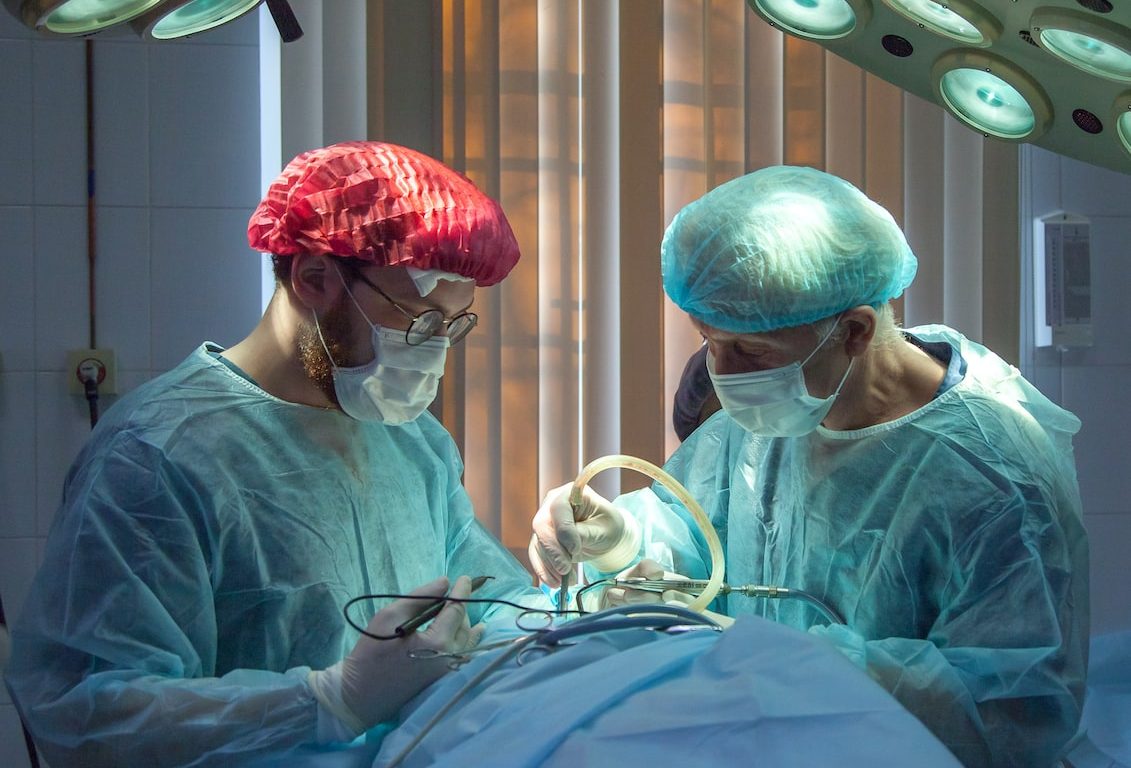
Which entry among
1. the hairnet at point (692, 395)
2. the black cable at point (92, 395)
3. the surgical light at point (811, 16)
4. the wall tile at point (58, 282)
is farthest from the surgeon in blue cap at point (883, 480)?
the wall tile at point (58, 282)

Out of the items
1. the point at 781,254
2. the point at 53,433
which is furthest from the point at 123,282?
the point at 781,254

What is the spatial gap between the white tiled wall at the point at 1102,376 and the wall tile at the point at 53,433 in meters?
2.15

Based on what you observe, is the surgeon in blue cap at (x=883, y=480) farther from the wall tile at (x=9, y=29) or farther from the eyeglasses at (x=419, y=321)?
the wall tile at (x=9, y=29)

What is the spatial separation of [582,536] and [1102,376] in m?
1.59

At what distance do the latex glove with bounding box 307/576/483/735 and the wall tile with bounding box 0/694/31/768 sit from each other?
134cm

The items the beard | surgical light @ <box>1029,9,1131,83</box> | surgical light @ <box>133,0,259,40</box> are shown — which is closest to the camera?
surgical light @ <box>1029,9,1131,83</box>

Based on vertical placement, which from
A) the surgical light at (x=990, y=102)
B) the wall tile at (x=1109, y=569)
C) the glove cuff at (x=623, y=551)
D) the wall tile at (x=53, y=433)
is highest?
the surgical light at (x=990, y=102)

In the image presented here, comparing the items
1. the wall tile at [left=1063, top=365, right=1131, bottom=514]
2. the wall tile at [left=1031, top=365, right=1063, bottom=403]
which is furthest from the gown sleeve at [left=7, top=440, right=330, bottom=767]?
the wall tile at [left=1063, top=365, right=1131, bottom=514]

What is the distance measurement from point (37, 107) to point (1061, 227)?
227 centimetres

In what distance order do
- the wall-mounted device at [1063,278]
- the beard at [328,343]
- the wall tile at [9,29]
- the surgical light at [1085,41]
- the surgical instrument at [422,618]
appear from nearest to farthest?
the surgical light at [1085,41], the surgical instrument at [422,618], the beard at [328,343], the wall tile at [9,29], the wall-mounted device at [1063,278]

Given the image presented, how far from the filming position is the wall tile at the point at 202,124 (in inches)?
86.6

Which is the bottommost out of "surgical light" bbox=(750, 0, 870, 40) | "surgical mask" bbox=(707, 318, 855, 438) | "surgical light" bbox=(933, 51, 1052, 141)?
"surgical mask" bbox=(707, 318, 855, 438)

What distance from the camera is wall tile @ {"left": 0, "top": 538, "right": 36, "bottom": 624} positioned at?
7.23 feet

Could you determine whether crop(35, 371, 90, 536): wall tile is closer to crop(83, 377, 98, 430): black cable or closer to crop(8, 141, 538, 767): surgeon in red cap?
crop(83, 377, 98, 430): black cable
